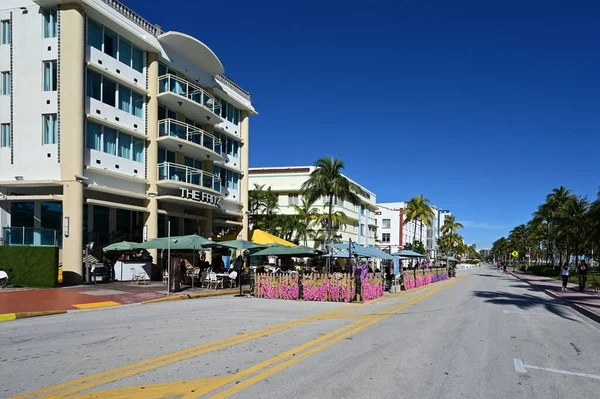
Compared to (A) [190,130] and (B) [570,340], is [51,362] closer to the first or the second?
(B) [570,340]

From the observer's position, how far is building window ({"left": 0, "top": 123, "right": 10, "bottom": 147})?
25.2m

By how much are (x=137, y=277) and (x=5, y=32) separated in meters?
15.3

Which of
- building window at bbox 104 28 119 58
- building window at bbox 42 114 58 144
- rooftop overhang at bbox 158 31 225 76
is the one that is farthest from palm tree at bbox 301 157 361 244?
building window at bbox 42 114 58 144

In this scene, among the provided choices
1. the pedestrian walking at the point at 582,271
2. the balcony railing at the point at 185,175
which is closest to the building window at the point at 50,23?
the balcony railing at the point at 185,175

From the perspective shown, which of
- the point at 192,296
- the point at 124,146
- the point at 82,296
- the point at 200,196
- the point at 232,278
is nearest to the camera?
the point at 82,296

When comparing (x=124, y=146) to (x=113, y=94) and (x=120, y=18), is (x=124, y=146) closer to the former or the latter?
(x=113, y=94)

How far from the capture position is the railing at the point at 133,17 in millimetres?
26837

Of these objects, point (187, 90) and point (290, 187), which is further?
point (290, 187)

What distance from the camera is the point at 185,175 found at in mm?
31562

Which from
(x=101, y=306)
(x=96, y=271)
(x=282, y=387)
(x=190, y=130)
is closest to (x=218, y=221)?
(x=190, y=130)

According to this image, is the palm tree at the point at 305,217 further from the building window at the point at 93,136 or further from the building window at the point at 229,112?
the building window at the point at 93,136

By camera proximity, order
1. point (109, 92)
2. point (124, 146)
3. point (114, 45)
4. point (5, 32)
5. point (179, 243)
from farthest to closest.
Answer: point (124, 146) < point (114, 45) < point (109, 92) < point (5, 32) < point (179, 243)

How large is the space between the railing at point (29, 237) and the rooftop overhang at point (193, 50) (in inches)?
558

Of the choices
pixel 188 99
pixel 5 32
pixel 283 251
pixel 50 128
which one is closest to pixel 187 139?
pixel 188 99
